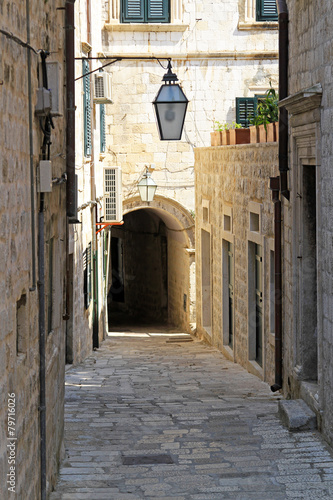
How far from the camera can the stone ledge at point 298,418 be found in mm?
7906

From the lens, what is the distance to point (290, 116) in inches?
368

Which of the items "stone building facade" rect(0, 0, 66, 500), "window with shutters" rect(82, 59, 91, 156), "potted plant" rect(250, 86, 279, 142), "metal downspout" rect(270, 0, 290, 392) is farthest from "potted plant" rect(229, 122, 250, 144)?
"stone building facade" rect(0, 0, 66, 500)

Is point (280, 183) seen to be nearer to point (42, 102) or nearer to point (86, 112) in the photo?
point (42, 102)

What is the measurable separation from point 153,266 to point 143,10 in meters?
8.13

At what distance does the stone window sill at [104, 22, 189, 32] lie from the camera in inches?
762

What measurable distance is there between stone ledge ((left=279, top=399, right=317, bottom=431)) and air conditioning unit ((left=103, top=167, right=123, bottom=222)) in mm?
10732

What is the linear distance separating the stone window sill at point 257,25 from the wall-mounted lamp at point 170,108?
1113cm

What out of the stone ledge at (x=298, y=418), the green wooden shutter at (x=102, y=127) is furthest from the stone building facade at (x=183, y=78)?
the stone ledge at (x=298, y=418)

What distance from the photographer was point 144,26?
19.4 metres

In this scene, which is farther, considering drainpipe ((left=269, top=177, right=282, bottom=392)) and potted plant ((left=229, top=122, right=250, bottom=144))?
potted plant ((left=229, top=122, right=250, bottom=144))

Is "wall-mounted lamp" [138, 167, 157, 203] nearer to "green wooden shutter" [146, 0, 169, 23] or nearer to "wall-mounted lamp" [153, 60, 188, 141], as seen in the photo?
"green wooden shutter" [146, 0, 169, 23]

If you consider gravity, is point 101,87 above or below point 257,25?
below

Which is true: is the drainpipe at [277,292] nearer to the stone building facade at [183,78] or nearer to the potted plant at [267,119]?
the potted plant at [267,119]

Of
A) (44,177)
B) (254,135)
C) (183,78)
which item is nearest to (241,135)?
(254,135)
